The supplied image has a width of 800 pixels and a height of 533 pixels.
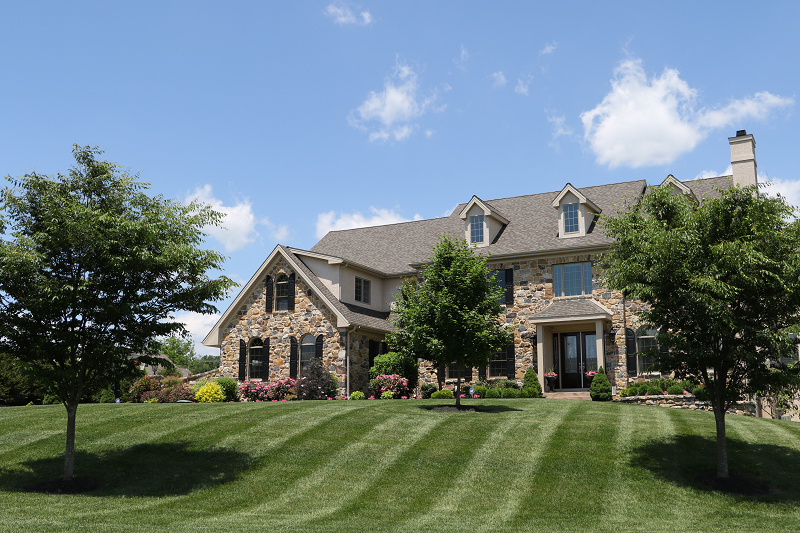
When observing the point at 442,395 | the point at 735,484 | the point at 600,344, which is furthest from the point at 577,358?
the point at 735,484

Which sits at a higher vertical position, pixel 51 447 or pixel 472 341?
pixel 472 341

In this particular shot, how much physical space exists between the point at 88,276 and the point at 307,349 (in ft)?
49.5

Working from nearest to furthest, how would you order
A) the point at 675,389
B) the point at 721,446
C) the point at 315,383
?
1. the point at 721,446
2. the point at 675,389
3. the point at 315,383

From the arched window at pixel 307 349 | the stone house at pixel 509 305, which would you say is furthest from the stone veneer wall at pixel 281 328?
the arched window at pixel 307 349

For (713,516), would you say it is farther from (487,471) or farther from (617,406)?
(617,406)

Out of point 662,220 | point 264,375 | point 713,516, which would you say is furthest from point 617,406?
point 264,375

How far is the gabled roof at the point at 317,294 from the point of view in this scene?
91.9 feet

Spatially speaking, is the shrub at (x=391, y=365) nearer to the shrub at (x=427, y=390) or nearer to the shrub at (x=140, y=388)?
the shrub at (x=427, y=390)

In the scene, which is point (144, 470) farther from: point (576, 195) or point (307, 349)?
point (576, 195)

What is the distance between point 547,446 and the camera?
585 inches

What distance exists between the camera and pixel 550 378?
2688 cm

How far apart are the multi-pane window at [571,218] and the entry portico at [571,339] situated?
10.9 ft

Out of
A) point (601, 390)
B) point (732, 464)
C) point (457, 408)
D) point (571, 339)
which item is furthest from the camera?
point (571, 339)

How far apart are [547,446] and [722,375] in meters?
4.12
